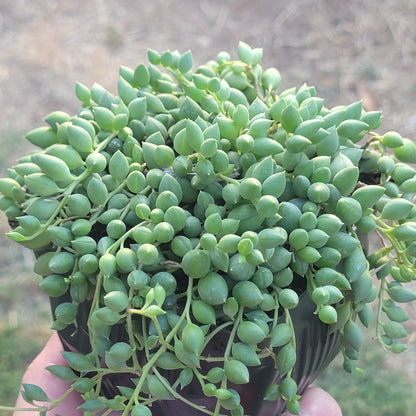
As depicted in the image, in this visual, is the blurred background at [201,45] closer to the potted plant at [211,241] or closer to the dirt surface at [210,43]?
the dirt surface at [210,43]

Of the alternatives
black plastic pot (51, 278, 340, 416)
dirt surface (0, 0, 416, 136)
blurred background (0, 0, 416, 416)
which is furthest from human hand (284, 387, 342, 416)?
dirt surface (0, 0, 416, 136)

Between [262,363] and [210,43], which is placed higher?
[210,43]

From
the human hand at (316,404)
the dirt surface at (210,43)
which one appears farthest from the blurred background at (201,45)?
the human hand at (316,404)

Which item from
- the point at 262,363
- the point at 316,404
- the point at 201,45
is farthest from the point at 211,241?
the point at 201,45

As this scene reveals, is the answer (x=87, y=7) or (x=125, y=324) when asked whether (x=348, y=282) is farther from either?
(x=87, y=7)

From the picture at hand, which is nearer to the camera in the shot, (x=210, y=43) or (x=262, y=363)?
(x=262, y=363)

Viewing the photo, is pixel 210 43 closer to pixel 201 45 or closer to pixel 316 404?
pixel 201 45
